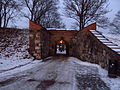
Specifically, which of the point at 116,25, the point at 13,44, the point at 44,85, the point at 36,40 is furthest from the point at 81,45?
the point at 116,25

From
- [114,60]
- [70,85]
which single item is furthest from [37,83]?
[114,60]

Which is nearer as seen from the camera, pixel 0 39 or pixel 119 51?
pixel 119 51

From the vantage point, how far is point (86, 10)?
24.9m

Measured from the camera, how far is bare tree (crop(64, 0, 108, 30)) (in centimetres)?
2488

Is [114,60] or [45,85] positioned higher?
[114,60]

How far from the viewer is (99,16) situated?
2541 centimetres

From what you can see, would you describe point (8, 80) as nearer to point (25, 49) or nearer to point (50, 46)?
point (25, 49)

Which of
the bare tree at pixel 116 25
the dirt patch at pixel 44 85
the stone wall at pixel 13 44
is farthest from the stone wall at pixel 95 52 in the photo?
the bare tree at pixel 116 25

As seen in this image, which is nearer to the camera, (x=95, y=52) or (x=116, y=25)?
(x=95, y=52)

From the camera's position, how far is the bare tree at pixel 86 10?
2488 centimetres

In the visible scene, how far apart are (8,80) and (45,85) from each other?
77.2 inches

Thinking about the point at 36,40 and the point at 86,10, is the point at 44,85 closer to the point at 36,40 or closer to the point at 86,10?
the point at 36,40

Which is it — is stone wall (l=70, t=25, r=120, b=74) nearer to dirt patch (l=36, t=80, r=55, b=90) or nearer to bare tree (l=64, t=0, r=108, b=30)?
dirt patch (l=36, t=80, r=55, b=90)

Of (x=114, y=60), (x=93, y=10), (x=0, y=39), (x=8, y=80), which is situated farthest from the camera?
(x=93, y=10)
